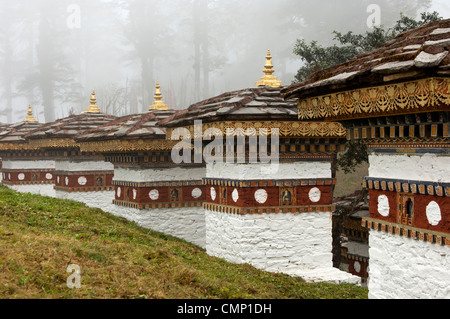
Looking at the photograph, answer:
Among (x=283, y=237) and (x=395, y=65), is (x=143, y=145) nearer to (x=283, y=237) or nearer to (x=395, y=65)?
(x=283, y=237)

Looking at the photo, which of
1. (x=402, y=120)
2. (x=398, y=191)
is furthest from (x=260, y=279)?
(x=402, y=120)

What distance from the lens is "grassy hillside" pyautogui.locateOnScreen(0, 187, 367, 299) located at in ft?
15.7

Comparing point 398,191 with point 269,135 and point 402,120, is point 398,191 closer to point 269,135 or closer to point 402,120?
point 402,120

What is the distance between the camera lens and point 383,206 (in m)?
5.24

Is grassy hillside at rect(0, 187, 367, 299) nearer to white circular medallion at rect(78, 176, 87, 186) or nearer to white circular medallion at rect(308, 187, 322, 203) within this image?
white circular medallion at rect(308, 187, 322, 203)

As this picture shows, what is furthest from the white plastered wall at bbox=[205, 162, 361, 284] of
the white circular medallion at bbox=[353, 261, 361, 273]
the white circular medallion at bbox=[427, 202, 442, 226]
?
the white circular medallion at bbox=[427, 202, 442, 226]

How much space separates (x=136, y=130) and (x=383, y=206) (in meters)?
6.52

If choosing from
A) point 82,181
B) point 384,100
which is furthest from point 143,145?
point 384,100

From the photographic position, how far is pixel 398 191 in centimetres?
501

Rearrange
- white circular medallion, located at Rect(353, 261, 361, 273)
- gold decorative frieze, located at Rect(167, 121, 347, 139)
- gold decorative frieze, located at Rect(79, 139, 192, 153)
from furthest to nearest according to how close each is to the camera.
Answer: gold decorative frieze, located at Rect(79, 139, 192, 153) < white circular medallion, located at Rect(353, 261, 361, 273) < gold decorative frieze, located at Rect(167, 121, 347, 139)

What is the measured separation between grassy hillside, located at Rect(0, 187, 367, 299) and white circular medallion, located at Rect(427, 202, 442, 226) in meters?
2.07

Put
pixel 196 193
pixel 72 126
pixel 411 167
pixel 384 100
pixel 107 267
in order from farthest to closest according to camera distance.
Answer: pixel 72 126
pixel 196 193
pixel 107 267
pixel 411 167
pixel 384 100

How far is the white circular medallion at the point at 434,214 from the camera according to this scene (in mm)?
4570

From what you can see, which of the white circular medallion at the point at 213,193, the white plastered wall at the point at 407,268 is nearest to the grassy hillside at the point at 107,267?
the white circular medallion at the point at 213,193
